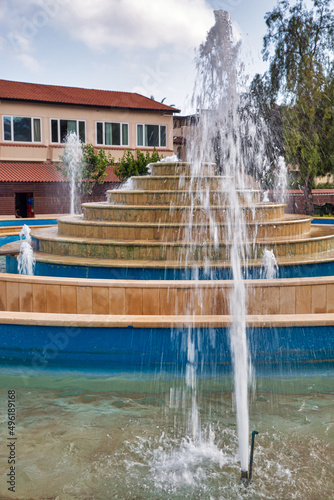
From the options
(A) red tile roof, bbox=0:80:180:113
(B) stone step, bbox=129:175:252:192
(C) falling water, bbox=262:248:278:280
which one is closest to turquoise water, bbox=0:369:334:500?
(C) falling water, bbox=262:248:278:280

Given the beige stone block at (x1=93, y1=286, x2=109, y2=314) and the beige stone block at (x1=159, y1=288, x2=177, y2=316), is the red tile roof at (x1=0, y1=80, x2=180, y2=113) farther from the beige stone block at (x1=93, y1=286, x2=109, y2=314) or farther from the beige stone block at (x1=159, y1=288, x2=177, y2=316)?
the beige stone block at (x1=159, y1=288, x2=177, y2=316)

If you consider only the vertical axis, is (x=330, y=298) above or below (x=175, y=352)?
above

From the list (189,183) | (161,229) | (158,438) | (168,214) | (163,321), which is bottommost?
(158,438)

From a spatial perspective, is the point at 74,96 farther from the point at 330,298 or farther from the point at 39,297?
the point at 330,298

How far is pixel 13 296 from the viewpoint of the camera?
6520mm

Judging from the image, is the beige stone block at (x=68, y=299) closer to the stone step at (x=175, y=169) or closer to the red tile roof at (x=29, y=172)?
the stone step at (x=175, y=169)

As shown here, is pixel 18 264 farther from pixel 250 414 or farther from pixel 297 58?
pixel 297 58

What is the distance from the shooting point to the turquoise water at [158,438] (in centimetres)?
356

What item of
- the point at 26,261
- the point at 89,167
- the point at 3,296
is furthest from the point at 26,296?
the point at 89,167

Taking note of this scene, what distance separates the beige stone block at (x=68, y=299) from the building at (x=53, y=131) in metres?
22.4

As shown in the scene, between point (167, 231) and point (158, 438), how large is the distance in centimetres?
479

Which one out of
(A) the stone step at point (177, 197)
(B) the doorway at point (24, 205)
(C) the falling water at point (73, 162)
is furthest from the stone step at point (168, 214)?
(B) the doorway at point (24, 205)

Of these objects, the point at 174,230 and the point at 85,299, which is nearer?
the point at 85,299

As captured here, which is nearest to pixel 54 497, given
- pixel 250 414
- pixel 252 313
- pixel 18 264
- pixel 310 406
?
pixel 250 414
